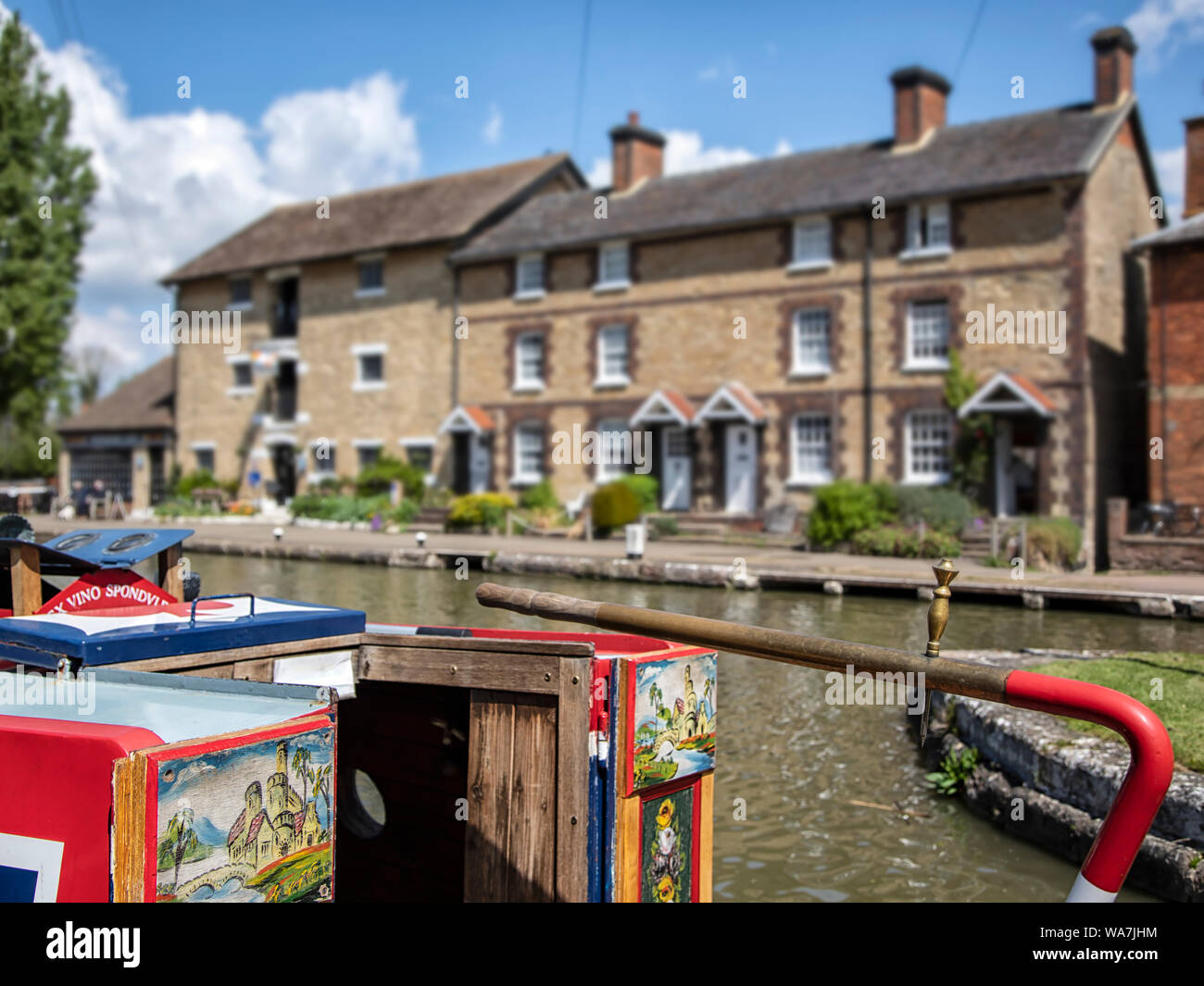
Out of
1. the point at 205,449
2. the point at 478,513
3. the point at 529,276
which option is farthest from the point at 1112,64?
the point at 205,449

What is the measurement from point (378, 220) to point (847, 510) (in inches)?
807

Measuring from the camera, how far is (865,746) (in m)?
9.20

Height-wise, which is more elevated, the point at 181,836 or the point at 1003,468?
the point at 1003,468

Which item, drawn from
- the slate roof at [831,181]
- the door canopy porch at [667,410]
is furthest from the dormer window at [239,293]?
the door canopy porch at [667,410]

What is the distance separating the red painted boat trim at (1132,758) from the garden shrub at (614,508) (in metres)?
23.1

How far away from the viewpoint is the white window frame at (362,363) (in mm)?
34250

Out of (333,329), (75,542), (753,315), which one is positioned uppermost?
(333,329)

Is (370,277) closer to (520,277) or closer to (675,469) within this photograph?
(520,277)

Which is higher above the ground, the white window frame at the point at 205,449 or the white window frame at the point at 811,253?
the white window frame at the point at 811,253

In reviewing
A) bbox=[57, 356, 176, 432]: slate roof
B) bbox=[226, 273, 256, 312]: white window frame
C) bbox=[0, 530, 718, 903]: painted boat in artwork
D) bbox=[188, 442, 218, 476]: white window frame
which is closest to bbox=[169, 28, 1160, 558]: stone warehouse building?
bbox=[226, 273, 256, 312]: white window frame

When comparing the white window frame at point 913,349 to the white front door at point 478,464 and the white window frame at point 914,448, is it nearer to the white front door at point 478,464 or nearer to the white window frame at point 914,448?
the white window frame at point 914,448

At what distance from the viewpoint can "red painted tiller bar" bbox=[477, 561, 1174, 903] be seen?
8.78 ft

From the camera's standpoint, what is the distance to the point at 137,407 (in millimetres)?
41562

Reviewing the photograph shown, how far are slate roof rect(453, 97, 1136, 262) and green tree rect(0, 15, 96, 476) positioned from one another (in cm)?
1522
